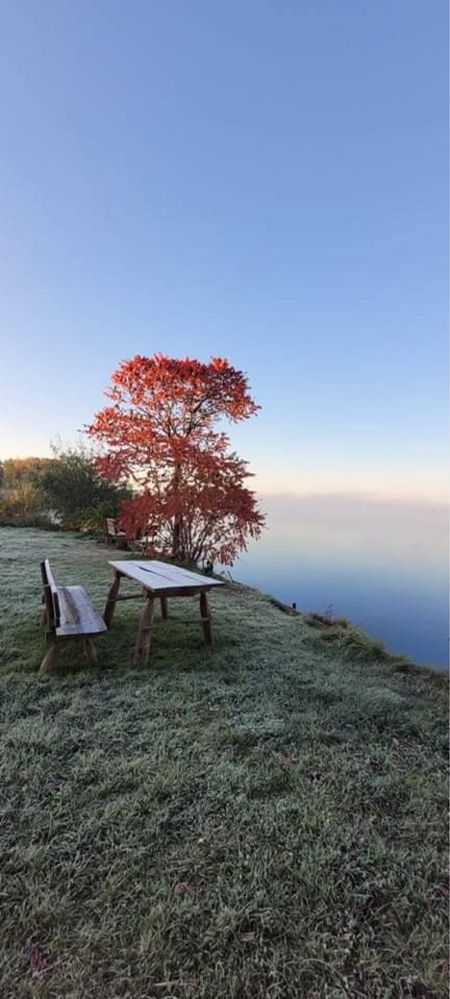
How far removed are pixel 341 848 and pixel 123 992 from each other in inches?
32.1

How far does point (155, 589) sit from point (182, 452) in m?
5.21

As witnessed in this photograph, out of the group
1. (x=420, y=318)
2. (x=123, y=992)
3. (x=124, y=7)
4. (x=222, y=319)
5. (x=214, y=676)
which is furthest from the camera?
(x=222, y=319)

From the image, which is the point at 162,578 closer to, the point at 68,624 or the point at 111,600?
the point at 111,600

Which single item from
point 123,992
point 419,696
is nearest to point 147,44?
point 419,696

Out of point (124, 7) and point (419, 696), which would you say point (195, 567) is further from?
point (124, 7)

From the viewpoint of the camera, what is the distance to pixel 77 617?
325cm

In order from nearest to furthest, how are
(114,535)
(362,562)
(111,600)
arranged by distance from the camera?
(111,600)
(114,535)
(362,562)

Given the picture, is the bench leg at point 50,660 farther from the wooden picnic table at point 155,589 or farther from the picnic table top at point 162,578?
the picnic table top at point 162,578

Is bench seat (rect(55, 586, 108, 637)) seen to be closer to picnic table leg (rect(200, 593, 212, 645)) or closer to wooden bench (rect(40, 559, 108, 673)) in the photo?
wooden bench (rect(40, 559, 108, 673))

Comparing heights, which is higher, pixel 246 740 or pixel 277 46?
pixel 277 46

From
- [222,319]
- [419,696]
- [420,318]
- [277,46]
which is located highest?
[277,46]

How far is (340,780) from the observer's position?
1.91 meters

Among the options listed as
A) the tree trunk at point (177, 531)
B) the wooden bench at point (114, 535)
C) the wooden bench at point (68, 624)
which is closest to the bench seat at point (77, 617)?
the wooden bench at point (68, 624)

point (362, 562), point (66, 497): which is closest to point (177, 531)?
point (66, 497)
